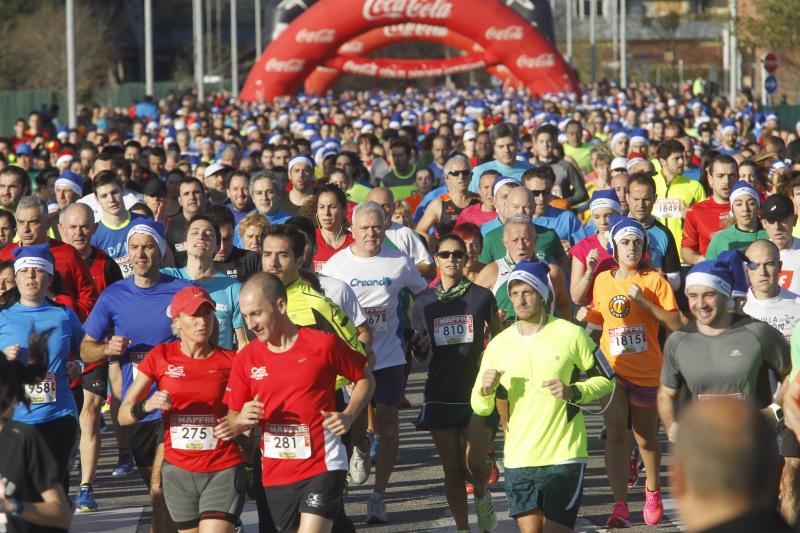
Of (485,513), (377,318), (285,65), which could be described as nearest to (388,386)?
(377,318)

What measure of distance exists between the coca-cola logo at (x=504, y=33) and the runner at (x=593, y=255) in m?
38.8

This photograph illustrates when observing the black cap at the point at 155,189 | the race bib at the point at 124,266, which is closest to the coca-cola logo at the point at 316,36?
the black cap at the point at 155,189

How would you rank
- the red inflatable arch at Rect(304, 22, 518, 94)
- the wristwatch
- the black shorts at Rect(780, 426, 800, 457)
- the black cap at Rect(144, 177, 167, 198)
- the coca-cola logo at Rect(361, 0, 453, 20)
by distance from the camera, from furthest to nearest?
the red inflatable arch at Rect(304, 22, 518, 94) → the coca-cola logo at Rect(361, 0, 453, 20) → the black cap at Rect(144, 177, 167, 198) → the black shorts at Rect(780, 426, 800, 457) → the wristwatch

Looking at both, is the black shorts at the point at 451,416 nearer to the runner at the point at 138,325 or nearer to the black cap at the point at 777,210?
the runner at the point at 138,325

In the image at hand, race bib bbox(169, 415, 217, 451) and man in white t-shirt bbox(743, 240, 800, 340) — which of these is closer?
race bib bbox(169, 415, 217, 451)

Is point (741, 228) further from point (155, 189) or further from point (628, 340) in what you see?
point (155, 189)

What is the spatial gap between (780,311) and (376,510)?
98.8 inches

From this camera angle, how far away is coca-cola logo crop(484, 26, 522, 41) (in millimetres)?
49000

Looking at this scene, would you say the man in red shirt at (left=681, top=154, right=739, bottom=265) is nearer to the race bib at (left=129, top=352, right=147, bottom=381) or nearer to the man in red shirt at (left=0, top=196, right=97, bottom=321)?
the man in red shirt at (left=0, top=196, right=97, bottom=321)

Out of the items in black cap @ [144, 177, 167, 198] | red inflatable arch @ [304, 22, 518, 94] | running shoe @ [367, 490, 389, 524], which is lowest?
running shoe @ [367, 490, 389, 524]

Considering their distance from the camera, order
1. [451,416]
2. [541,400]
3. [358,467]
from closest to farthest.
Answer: [541,400]
[451,416]
[358,467]

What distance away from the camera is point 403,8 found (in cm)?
4900

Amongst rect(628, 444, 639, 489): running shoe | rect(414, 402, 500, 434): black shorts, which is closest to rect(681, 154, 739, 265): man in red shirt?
rect(628, 444, 639, 489): running shoe

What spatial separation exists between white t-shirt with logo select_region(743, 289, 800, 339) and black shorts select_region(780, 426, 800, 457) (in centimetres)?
85
